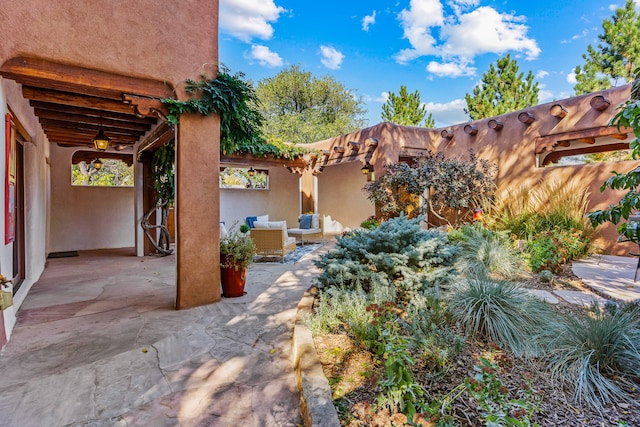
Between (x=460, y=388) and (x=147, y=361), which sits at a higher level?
(x=460, y=388)

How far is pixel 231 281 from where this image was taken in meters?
4.22

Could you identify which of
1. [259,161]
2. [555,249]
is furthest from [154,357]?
[259,161]

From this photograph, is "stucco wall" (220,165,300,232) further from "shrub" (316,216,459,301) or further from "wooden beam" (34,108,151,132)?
"shrub" (316,216,459,301)

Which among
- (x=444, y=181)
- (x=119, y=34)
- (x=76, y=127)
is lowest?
(x=444, y=181)

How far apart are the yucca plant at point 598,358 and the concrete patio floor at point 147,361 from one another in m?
1.72

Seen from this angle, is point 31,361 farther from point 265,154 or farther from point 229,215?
point 229,215

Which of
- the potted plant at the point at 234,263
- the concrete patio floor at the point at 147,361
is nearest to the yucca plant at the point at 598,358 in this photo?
the concrete patio floor at the point at 147,361

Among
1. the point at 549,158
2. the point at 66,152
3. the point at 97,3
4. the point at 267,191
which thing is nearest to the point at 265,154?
the point at 267,191

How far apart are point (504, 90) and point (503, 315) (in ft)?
45.9

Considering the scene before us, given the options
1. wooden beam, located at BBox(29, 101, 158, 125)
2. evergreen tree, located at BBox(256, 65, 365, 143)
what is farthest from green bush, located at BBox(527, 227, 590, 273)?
evergreen tree, located at BBox(256, 65, 365, 143)

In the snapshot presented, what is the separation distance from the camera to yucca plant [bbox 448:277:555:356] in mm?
2432

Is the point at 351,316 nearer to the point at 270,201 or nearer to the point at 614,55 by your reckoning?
the point at 270,201

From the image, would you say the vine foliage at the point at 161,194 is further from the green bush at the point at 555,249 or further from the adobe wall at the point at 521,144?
the green bush at the point at 555,249

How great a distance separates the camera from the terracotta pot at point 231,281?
4215 mm
